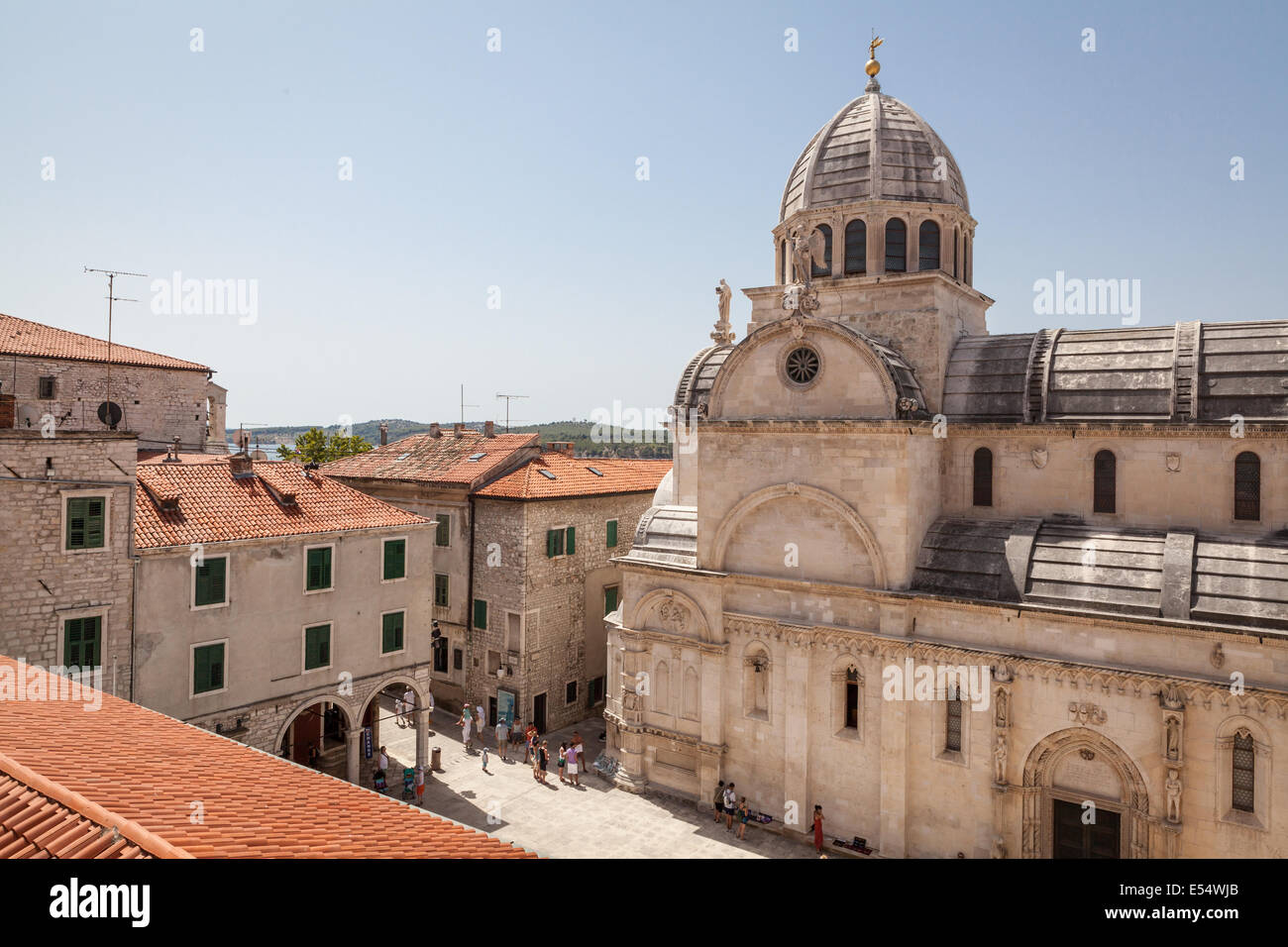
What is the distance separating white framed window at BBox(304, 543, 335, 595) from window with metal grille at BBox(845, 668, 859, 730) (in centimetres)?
1509

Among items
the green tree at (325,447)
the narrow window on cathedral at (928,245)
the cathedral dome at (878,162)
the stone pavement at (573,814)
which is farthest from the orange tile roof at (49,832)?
the green tree at (325,447)

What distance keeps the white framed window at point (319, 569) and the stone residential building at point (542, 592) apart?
8.14 metres

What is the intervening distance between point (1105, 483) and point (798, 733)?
10732 millimetres

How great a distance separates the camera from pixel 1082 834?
1825 cm

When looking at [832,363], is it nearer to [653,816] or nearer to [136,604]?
[653,816]

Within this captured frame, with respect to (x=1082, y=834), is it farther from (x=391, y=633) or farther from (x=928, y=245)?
(x=391, y=633)

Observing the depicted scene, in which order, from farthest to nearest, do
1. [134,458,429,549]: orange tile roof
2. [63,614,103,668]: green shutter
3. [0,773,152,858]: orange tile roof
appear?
[134,458,429,549]: orange tile roof → [63,614,103,668]: green shutter → [0,773,152,858]: orange tile roof

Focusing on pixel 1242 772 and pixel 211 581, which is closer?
pixel 1242 772

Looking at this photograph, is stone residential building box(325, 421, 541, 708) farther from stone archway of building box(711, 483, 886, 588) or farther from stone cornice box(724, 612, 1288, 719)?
stone cornice box(724, 612, 1288, 719)

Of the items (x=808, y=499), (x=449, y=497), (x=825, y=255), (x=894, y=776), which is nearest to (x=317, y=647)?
(x=449, y=497)

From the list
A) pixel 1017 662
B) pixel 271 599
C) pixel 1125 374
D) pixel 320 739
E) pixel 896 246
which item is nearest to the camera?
pixel 1017 662

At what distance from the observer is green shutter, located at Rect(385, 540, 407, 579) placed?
24.2 metres

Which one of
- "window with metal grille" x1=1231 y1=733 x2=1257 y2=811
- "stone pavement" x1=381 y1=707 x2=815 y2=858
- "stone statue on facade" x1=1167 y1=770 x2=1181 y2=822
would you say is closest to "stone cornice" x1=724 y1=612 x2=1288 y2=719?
"window with metal grille" x1=1231 y1=733 x2=1257 y2=811
